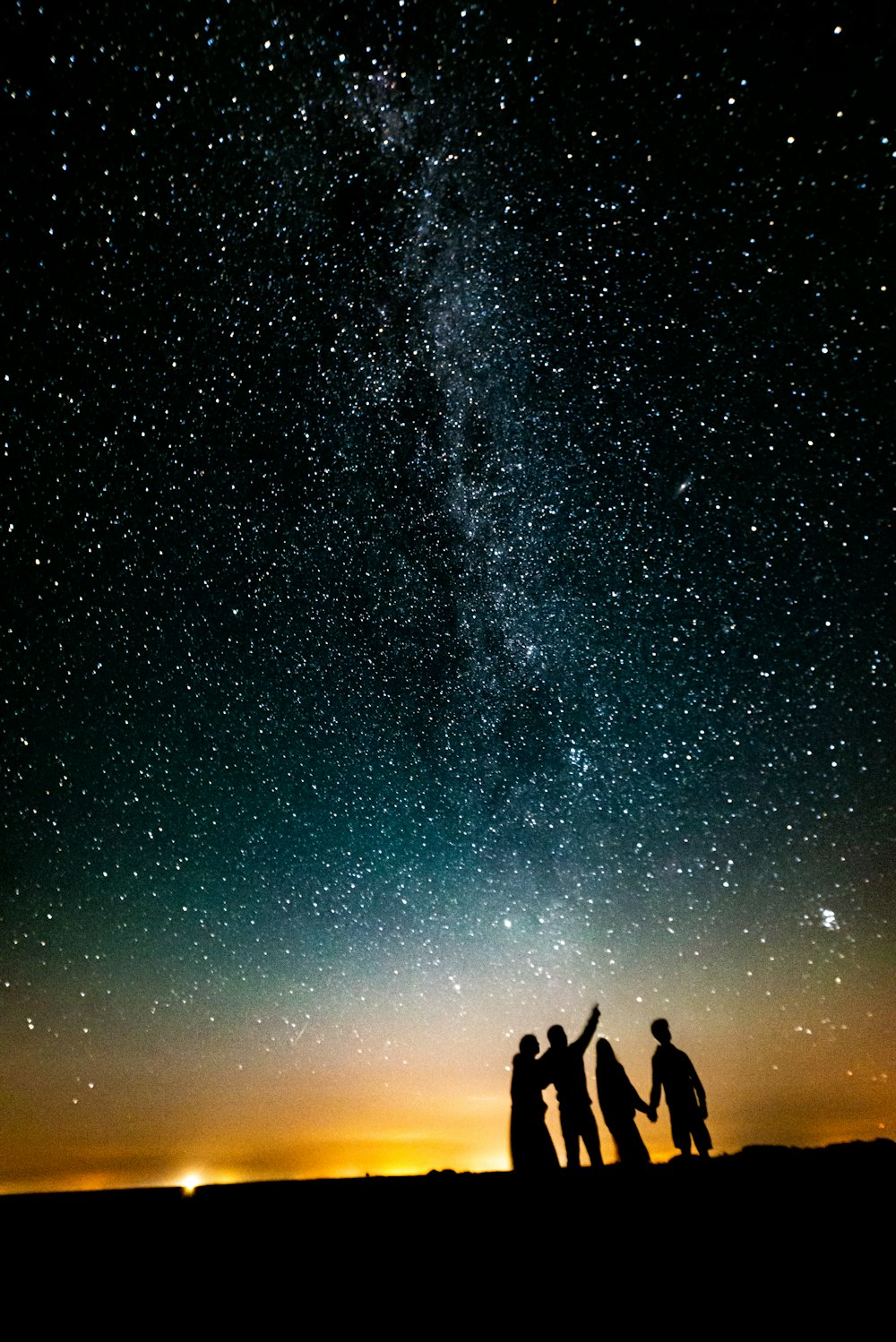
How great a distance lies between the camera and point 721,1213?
317cm

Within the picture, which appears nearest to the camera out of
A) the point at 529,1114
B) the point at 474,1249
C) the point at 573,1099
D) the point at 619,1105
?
the point at 474,1249

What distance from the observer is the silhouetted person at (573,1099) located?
17.9 ft

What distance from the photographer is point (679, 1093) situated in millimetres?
5773

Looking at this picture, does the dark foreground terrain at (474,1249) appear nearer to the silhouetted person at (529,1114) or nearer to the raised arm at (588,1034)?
the silhouetted person at (529,1114)

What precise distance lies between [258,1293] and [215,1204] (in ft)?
3.26

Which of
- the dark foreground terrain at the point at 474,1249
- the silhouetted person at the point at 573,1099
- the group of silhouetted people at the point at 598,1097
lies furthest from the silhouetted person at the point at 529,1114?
the dark foreground terrain at the point at 474,1249

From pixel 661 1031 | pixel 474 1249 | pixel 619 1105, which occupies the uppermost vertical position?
pixel 661 1031

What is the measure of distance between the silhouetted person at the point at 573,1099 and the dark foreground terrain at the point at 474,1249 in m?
1.69

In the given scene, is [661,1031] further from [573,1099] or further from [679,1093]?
[573,1099]

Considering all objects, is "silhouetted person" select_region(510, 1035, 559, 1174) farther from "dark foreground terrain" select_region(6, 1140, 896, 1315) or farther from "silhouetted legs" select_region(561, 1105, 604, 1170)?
"dark foreground terrain" select_region(6, 1140, 896, 1315)

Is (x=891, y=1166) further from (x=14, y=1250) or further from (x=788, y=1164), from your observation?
(x=14, y=1250)

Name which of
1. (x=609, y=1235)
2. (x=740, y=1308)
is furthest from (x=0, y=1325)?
(x=740, y=1308)

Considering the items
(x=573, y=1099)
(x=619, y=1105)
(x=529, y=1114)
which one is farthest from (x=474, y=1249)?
(x=619, y=1105)

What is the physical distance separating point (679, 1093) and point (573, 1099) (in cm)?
111
